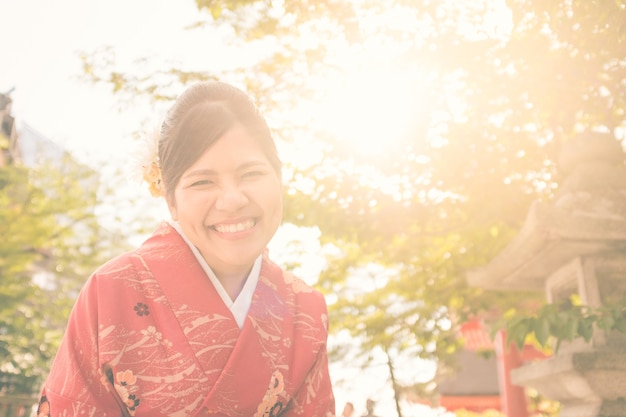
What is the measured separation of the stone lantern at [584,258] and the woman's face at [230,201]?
3.00 m

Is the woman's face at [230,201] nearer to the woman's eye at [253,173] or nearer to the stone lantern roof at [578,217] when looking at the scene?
the woman's eye at [253,173]

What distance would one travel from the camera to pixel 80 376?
1.51m

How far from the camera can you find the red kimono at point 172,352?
152 centimetres

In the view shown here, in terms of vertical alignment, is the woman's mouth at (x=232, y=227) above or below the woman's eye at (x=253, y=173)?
below

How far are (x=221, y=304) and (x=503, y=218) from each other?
15.3 ft

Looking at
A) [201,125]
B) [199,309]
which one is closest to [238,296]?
[199,309]

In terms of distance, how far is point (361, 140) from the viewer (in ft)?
18.8

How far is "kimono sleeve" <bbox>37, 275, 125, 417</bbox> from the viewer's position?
1.49 m

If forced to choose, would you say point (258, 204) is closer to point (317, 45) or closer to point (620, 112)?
point (317, 45)

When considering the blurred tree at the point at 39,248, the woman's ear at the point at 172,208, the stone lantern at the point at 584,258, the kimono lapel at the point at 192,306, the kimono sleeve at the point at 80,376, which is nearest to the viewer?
the kimono sleeve at the point at 80,376

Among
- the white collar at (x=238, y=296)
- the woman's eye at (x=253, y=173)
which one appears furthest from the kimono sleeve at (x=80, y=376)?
the woman's eye at (x=253, y=173)

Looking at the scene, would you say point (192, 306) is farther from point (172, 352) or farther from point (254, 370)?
point (254, 370)

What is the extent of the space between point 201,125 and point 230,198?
220mm

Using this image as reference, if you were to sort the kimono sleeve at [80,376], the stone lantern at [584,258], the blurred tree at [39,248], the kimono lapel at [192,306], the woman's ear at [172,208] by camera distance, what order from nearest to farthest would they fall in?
1. the kimono sleeve at [80,376]
2. the kimono lapel at [192,306]
3. the woman's ear at [172,208]
4. the stone lantern at [584,258]
5. the blurred tree at [39,248]
